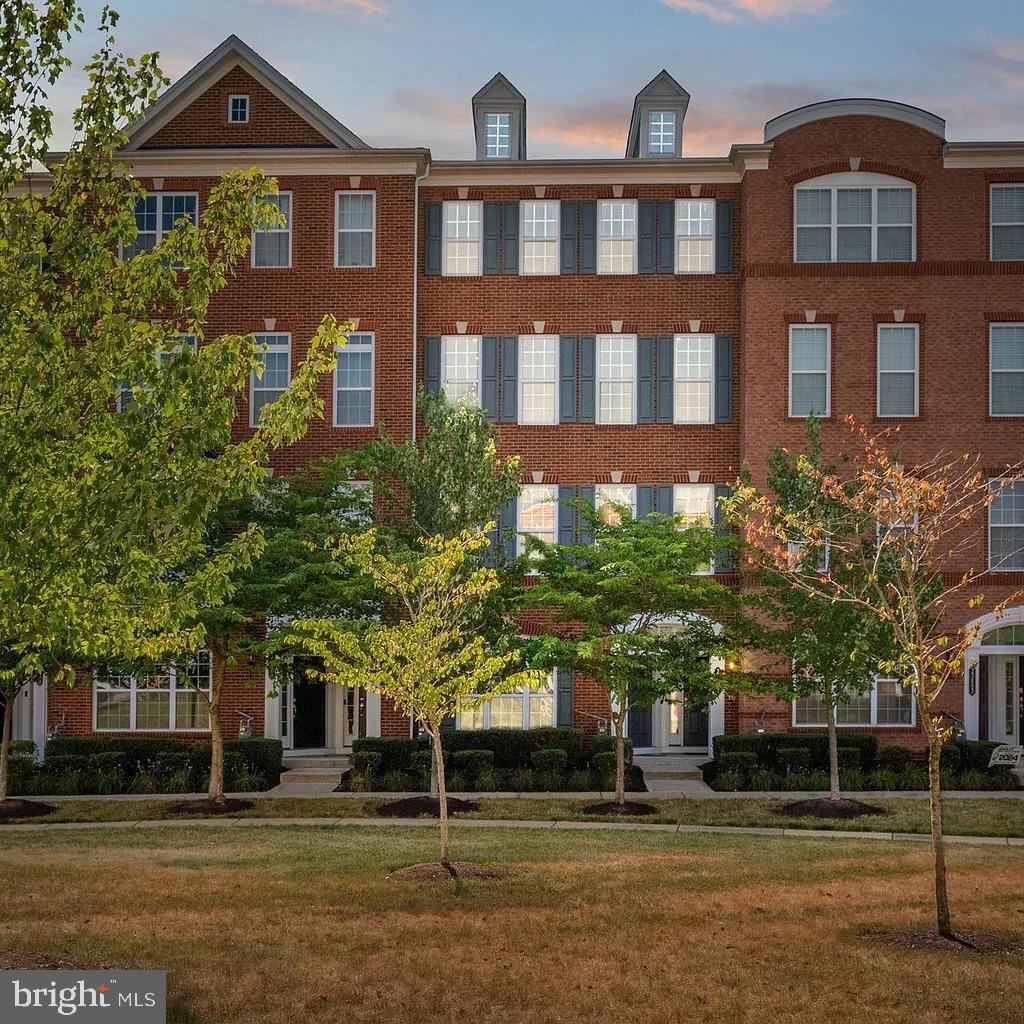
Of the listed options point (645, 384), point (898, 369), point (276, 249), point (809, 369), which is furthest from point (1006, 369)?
point (276, 249)

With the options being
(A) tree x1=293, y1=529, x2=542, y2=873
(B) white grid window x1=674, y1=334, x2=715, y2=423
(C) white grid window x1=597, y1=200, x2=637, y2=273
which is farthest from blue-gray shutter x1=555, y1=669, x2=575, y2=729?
(A) tree x1=293, y1=529, x2=542, y2=873

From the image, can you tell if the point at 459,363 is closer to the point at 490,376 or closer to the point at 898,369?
the point at 490,376

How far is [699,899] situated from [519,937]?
2.94 m

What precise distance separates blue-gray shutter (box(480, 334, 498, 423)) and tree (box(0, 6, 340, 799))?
2024cm

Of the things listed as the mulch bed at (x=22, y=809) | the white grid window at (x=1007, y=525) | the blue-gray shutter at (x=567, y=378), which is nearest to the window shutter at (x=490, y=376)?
the blue-gray shutter at (x=567, y=378)

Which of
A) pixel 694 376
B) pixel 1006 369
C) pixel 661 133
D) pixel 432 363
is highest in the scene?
pixel 661 133

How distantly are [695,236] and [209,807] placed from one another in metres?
17.8

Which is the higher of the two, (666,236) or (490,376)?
(666,236)

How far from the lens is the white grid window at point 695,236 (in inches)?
1291

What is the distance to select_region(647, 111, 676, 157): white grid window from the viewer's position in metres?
33.8

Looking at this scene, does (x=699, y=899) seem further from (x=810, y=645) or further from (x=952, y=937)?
(x=810, y=645)

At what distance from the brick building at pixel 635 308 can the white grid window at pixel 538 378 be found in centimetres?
5

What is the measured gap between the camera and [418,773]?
93.4 feet

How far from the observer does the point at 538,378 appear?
1292 inches
